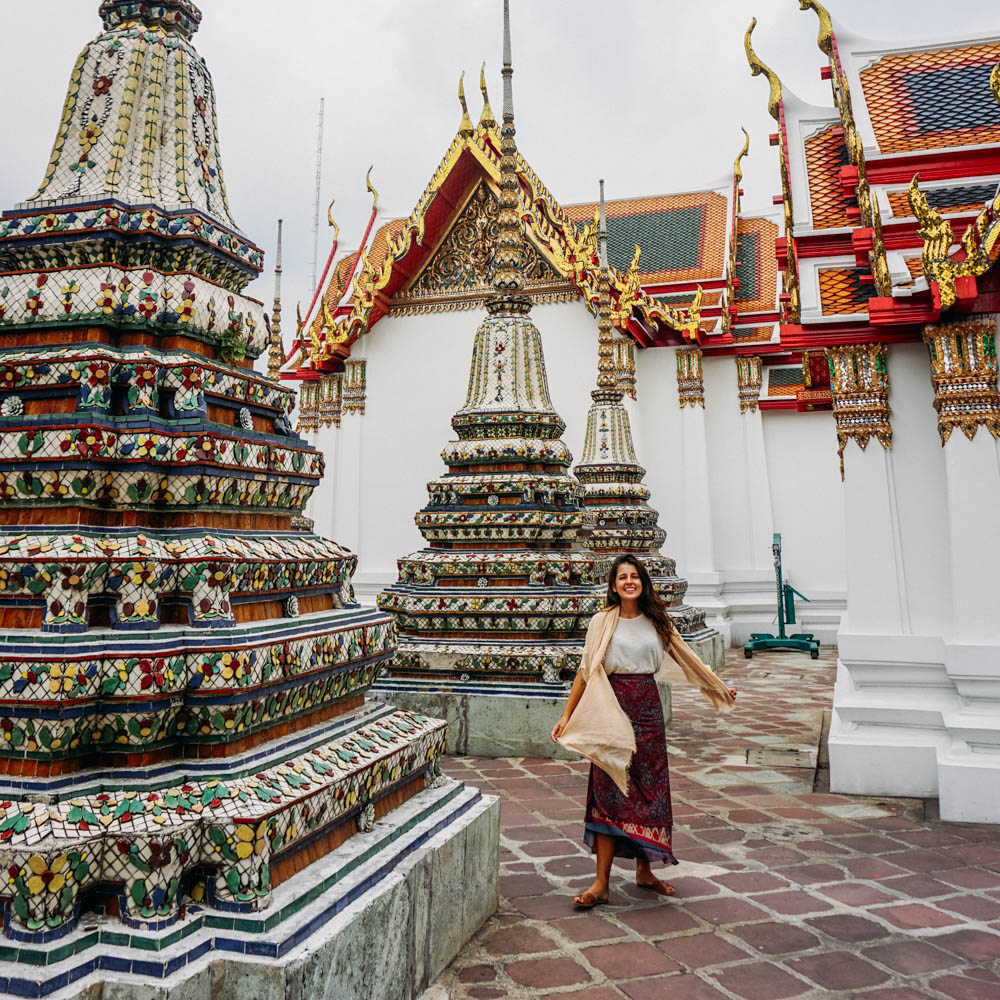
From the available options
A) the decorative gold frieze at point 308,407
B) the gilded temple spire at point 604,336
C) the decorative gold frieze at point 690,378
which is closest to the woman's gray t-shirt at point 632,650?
the gilded temple spire at point 604,336

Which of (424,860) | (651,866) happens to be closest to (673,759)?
(651,866)

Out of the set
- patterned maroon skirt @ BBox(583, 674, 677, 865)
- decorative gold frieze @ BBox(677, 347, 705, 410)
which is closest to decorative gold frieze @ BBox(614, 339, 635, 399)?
decorative gold frieze @ BBox(677, 347, 705, 410)

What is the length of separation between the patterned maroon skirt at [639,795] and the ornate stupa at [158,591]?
26.5 inches

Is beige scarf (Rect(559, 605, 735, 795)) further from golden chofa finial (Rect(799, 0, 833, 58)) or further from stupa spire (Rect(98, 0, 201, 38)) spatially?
golden chofa finial (Rect(799, 0, 833, 58))

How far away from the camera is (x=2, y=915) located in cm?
173

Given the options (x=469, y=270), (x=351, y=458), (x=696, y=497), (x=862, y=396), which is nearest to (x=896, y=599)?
(x=862, y=396)

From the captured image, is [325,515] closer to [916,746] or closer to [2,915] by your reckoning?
[916,746]

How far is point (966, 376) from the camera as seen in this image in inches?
173

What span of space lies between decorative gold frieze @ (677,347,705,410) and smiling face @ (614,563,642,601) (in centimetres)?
848

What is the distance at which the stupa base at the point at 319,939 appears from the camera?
1.65 metres

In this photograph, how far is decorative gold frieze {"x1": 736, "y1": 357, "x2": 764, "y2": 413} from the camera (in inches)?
460

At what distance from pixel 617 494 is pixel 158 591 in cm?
730

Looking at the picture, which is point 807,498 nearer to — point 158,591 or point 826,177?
point 826,177

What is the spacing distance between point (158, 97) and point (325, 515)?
9522mm
